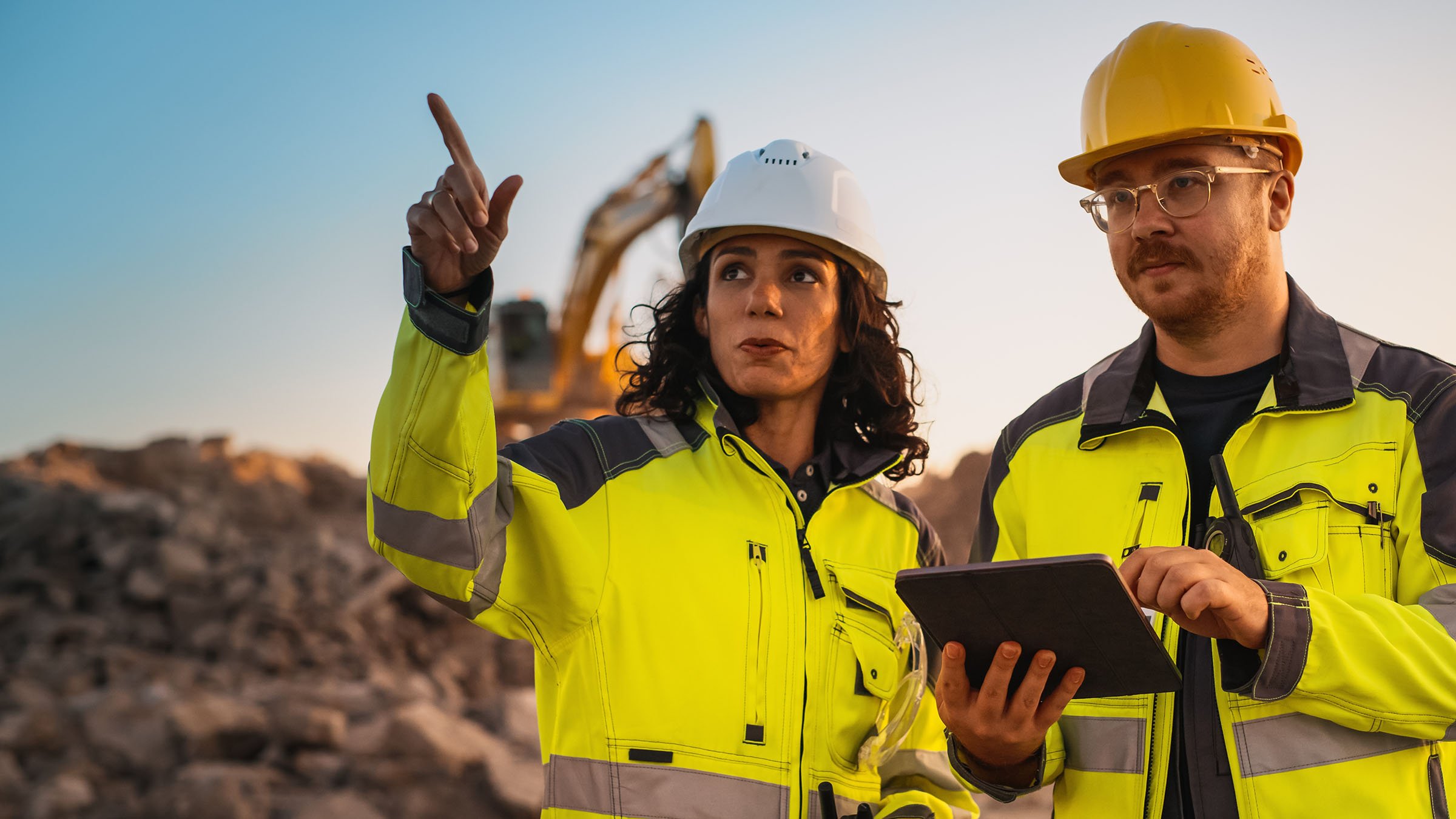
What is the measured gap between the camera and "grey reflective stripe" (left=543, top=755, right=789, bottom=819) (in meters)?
2.87

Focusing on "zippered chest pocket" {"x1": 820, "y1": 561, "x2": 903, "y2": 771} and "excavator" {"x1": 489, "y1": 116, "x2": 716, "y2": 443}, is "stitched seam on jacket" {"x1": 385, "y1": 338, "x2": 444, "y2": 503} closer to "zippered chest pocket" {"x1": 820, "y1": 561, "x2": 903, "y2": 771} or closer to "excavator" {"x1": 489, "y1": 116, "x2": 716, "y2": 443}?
"zippered chest pocket" {"x1": 820, "y1": 561, "x2": 903, "y2": 771}

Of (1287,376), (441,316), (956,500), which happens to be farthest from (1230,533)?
(956,500)

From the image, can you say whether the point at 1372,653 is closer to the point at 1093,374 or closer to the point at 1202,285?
the point at 1202,285

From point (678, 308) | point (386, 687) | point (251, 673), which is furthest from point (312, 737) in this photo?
point (678, 308)

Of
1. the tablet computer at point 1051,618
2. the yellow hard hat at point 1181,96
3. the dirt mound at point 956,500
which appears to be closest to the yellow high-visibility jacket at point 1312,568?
the tablet computer at point 1051,618

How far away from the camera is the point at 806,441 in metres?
3.60

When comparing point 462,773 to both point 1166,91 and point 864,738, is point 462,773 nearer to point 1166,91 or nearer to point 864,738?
point 864,738

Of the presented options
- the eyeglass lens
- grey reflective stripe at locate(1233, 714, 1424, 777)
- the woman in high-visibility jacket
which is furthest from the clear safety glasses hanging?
the eyeglass lens

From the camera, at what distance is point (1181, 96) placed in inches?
113

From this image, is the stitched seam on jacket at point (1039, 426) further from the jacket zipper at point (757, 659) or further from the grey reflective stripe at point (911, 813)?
the grey reflective stripe at point (911, 813)

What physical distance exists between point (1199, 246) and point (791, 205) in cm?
123

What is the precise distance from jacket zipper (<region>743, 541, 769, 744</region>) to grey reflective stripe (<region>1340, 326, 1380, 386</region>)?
149 centimetres

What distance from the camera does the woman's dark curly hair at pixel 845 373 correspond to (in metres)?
3.65

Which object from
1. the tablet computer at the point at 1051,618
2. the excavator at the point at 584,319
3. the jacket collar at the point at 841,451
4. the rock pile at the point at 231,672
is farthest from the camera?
the excavator at the point at 584,319
